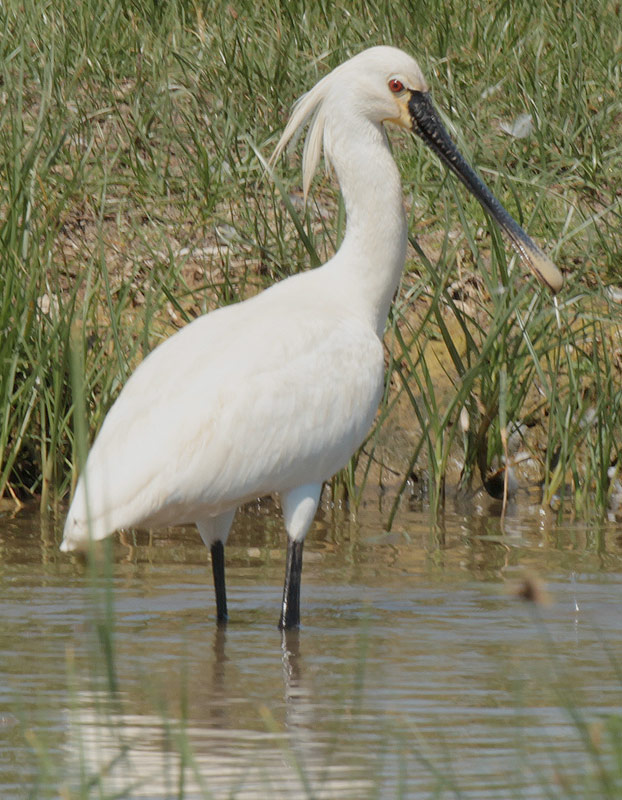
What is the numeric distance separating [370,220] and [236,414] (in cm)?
104

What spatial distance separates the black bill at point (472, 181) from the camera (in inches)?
261

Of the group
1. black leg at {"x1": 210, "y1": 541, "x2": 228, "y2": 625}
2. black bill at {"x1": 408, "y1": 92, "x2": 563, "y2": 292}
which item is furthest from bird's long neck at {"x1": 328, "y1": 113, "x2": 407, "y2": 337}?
black leg at {"x1": 210, "y1": 541, "x2": 228, "y2": 625}

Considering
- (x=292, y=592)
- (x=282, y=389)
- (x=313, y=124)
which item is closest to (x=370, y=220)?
(x=313, y=124)

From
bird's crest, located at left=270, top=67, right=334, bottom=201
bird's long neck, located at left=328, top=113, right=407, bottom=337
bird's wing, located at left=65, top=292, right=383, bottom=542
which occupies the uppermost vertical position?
bird's crest, located at left=270, top=67, right=334, bottom=201

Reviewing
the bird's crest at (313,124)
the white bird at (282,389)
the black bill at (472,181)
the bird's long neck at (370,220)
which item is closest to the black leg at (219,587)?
the white bird at (282,389)

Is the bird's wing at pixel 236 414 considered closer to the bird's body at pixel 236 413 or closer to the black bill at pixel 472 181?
the bird's body at pixel 236 413

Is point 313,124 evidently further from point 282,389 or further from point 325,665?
point 325,665

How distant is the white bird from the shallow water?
0.36 metres

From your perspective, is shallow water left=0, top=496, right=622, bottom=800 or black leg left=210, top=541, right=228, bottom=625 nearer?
shallow water left=0, top=496, right=622, bottom=800

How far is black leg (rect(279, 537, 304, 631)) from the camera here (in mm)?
5703

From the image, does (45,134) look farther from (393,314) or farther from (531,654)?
(531,654)

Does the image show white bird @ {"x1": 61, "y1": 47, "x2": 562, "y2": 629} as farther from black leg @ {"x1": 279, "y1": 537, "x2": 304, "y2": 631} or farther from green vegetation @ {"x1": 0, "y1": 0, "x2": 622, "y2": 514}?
green vegetation @ {"x1": 0, "y1": 0, "x2": 622, "y2": 514}

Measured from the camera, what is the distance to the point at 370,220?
6184mm

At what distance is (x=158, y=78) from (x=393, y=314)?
3.13m
